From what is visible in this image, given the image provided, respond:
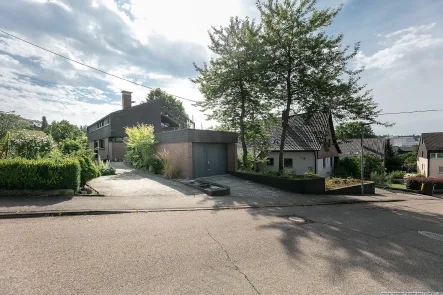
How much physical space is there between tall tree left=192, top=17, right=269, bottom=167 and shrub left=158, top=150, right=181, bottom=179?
3.75 metres

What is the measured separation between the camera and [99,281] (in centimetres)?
325

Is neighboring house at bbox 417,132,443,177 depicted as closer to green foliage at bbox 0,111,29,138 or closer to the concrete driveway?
the concrete driveway

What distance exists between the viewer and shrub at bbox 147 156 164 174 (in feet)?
48.1

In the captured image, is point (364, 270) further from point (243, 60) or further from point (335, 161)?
point (335, 161)

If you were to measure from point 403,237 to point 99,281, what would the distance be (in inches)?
285

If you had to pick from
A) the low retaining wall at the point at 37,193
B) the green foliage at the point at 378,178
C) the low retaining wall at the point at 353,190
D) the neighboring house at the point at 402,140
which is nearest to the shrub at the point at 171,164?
the low retaining wall at the point at 37,193

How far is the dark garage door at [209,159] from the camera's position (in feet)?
45.9

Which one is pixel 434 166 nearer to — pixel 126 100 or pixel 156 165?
pixel 156 165

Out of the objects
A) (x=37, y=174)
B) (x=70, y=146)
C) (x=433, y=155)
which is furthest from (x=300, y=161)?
(x=433, y=155)

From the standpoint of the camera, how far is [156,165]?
585 inches

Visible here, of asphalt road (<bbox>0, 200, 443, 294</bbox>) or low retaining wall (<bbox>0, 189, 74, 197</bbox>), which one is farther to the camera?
low retaining wall (<bbox>0, 189, 74, 197</bbox>)

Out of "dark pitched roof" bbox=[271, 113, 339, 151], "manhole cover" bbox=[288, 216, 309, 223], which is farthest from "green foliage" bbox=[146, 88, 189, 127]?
"manhole cover" bbox=[288, 216, 309, 223]

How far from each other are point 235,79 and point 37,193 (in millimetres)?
10733

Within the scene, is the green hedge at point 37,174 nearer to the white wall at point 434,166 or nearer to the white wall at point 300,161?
the white wall at point 300,161
